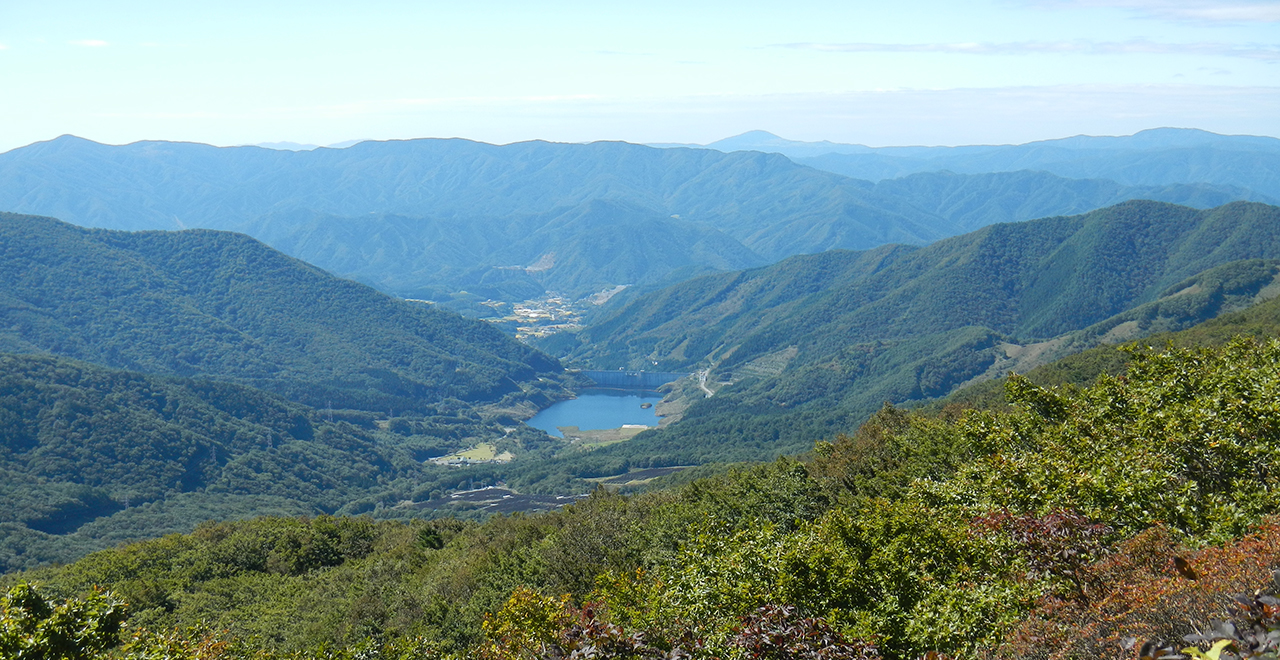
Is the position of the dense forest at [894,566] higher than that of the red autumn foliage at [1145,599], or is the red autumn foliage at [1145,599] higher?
the red autumn foliage at [1145,599]

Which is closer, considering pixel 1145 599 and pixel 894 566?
pixel 1145 599

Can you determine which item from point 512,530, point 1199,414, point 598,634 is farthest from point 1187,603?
point 512,530

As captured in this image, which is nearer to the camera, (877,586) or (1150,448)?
(877,586)

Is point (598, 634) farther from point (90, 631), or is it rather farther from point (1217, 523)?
point (1217, 523)

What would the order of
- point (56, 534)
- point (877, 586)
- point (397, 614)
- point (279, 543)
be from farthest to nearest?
→ point (56, 534), point (279, 543), point (397, 614), point (877, 586)

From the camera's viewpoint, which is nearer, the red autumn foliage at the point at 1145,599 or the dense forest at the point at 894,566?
the red autumn foliage at the point at 1145,599

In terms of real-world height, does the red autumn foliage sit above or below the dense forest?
above

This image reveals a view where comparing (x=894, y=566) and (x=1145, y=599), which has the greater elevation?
(x=1145, y=599)

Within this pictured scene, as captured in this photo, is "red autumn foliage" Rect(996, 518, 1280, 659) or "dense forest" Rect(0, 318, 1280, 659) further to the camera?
"dense forest" Rect(0, 318, 1280, 659)
